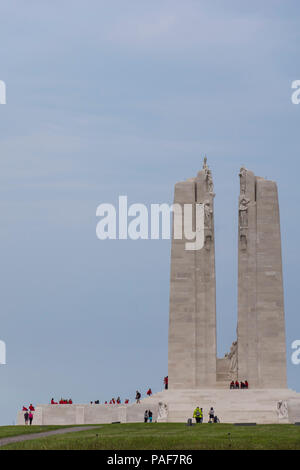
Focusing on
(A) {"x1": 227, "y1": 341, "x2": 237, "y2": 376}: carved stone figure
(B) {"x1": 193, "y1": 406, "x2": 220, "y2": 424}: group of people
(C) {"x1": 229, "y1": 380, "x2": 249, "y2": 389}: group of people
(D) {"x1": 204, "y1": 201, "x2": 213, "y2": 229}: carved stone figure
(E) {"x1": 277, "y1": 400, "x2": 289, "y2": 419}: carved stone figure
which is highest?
(D) {"x1": 204, "y1": 201, "x2": 213, "y2": 229}: carved stone figure

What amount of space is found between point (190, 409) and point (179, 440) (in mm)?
23180

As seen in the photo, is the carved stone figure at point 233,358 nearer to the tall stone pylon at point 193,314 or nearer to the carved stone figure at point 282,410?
the tall stone pylon at point 193,314

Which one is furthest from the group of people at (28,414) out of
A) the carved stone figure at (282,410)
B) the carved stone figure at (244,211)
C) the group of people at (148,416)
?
the carved stone figure at (244,211)

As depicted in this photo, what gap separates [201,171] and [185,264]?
6.62 metres

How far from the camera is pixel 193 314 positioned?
7106 centimetres

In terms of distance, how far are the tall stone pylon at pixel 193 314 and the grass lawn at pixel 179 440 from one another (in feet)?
75.3

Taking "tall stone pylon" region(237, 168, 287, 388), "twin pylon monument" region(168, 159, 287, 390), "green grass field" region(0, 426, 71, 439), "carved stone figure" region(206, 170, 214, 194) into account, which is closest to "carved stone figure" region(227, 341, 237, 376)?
"twin pylon monument" region(168, 159, 287, 390)

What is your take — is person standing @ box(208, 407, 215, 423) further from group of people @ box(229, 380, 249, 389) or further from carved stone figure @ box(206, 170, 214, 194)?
carved stone figure @ box(206, 170, 214, 194)

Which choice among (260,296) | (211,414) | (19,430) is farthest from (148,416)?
(260,296)

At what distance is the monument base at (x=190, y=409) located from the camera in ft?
201

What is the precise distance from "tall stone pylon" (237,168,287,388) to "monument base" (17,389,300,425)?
4015mm

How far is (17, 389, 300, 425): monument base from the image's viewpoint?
61.2 m
